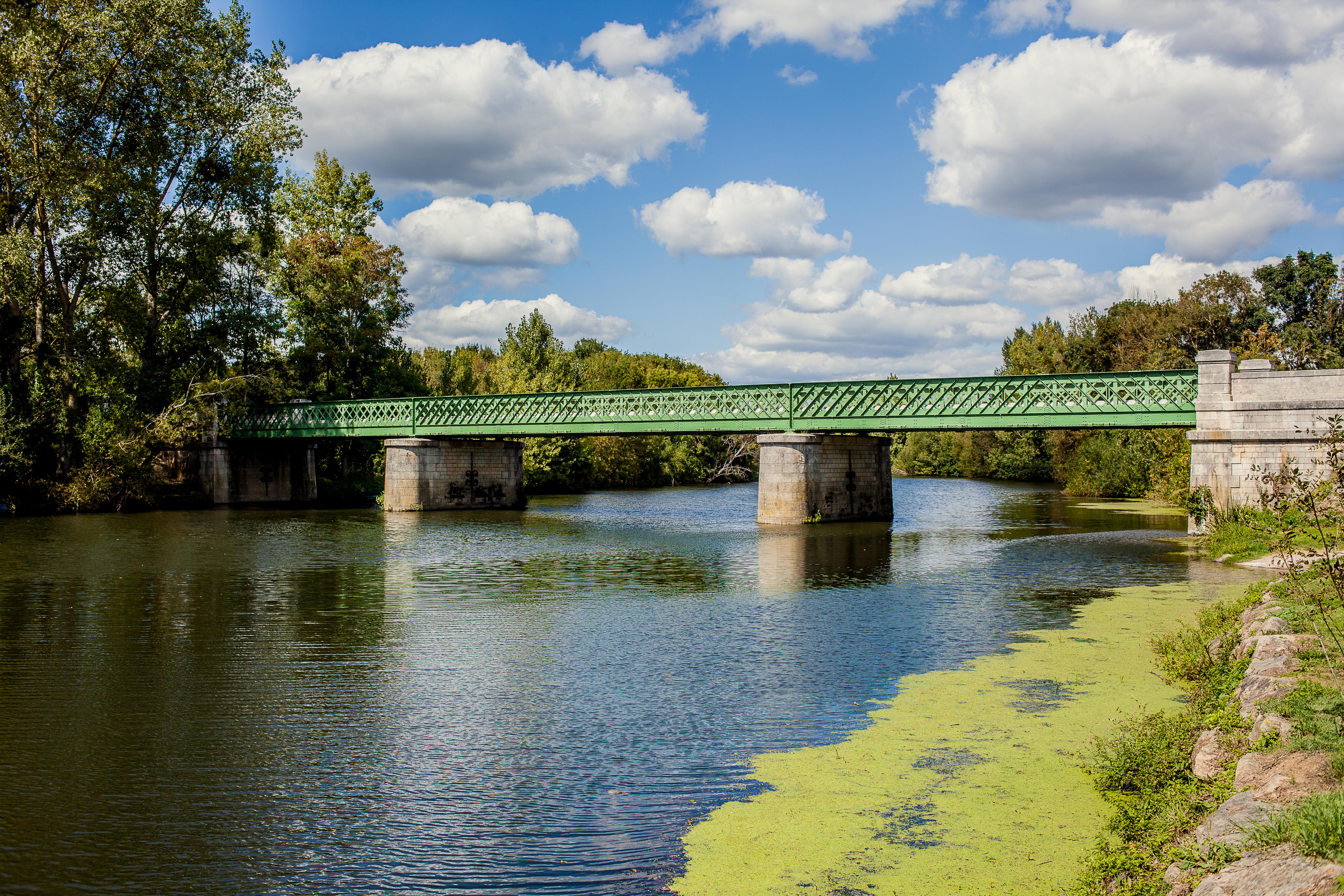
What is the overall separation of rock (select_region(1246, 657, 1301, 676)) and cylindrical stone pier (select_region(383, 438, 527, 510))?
41.9m

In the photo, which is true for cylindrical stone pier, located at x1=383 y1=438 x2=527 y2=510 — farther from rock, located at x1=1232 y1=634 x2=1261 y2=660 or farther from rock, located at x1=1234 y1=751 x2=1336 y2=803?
rock, located at x1=1234 y1=751 x2=1336 y2=803

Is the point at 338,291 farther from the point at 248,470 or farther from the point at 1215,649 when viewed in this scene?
the point at 1215,649

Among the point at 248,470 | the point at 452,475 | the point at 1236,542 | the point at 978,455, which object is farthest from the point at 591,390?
the point at 978,455

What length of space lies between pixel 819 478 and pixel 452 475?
20.2 metres

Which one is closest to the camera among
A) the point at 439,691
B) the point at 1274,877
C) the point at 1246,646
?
the point at 1274,877

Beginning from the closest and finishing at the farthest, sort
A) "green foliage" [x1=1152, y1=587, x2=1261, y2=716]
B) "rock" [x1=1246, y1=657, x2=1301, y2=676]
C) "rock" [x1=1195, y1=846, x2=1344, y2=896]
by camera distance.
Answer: "rock" [x1=1195, y1=846, x2=1344, y2=896] < "rock" [x1=1246, y1=657, x2=1301, y2=676] < "green foliage" [x1=1152, y1=587, x2=1261, y2=716]

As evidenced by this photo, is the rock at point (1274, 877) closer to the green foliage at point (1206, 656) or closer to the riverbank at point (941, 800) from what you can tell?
the riverbank at point (941, 800)

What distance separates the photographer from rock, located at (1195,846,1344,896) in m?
4.80

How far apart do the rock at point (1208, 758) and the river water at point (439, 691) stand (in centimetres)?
345

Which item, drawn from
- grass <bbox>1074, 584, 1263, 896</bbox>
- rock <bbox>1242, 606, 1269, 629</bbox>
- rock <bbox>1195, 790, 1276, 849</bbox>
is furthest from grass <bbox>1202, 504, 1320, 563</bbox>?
rock <bbox>1195, 790, 1276, 849</bbox>

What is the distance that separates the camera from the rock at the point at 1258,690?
8789 millimetres

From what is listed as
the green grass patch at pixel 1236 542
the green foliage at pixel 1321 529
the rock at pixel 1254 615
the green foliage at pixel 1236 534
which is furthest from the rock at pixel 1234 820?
the green grass patch at pixel 1236 542

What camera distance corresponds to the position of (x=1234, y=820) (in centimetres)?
620

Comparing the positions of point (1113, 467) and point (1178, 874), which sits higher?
point (1113, 467)
